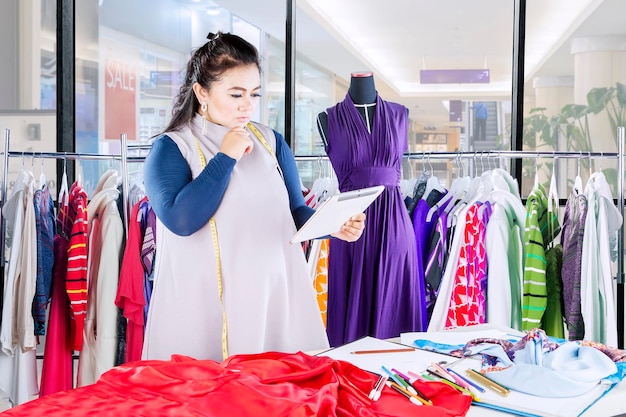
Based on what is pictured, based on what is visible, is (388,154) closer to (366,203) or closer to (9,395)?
(366,203)

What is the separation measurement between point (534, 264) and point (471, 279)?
0.26m

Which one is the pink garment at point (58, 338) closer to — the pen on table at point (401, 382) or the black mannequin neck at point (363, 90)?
the black mannequin neck at point (363, 90)

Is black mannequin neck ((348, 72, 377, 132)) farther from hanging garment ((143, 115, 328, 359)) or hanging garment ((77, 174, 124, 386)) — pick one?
hanging garment ((77, 174, 124, 386))

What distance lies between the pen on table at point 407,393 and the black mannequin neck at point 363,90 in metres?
1.68

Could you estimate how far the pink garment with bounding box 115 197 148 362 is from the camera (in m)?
3.22

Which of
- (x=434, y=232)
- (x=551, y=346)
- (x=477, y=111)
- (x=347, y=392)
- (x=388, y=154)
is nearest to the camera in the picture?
(x=347, y=392)

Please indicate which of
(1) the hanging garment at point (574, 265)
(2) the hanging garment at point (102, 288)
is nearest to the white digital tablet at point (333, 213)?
(1) the hanging garment at point (574, 265)

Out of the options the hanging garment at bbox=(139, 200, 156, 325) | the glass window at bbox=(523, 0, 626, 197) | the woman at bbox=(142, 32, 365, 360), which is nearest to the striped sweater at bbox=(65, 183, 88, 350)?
the hanging garment at bbox=(139, 200, 156, 325)

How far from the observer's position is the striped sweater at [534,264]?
9.98ft

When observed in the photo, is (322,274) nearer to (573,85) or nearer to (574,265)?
(574,265)

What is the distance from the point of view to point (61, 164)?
422 centimetres

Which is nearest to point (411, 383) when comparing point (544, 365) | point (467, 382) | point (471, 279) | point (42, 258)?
point (467, 382)

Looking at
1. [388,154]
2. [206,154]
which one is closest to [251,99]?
[206,154]

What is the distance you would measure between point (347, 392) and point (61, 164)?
3218 mm
